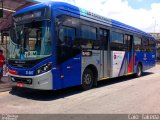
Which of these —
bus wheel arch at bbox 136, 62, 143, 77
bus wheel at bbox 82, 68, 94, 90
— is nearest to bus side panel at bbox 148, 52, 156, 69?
bus wheel arch at bbox 136, 62, 143, 77

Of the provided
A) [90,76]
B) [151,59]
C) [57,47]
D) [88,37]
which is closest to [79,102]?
[57,47]

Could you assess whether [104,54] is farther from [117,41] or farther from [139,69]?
[139,69]

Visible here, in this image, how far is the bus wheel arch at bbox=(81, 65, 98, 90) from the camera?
37.7 feet

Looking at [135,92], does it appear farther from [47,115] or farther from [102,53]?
[47,115]

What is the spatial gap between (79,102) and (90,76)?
111 inches

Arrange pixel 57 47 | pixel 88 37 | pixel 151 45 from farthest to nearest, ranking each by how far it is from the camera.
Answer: pixel 151 45
pixel 88 37
pixel 57 47

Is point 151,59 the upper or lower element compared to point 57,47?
lower

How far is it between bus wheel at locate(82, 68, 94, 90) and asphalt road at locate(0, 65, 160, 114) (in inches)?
10.4

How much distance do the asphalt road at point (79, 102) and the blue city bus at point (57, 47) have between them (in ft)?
1.64

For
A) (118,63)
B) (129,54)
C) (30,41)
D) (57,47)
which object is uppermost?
(30,41)

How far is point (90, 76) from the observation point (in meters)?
11.9

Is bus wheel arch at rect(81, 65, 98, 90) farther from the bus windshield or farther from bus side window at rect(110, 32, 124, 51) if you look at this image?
the bus windshield

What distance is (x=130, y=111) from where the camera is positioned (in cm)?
812

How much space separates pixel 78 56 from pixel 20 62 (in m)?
2.27
